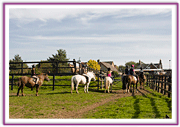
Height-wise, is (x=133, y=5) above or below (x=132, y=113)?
above

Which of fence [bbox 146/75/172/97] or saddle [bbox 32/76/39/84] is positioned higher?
saddle [bbox 32/76/39/84]

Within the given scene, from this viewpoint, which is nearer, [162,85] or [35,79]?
[35,79]

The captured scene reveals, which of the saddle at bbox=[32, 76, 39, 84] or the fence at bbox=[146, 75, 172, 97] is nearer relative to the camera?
the fence at bbox=[146, 75, 172, 97]

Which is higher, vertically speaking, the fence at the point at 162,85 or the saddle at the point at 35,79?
the saddle at the point at 35,79

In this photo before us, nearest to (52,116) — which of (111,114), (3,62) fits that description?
(111,114)

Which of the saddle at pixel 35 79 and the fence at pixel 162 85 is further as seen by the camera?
the saddle at pixel 35 79

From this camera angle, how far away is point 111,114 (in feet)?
25.5

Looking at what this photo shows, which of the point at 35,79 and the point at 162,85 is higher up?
the point at 35,79
